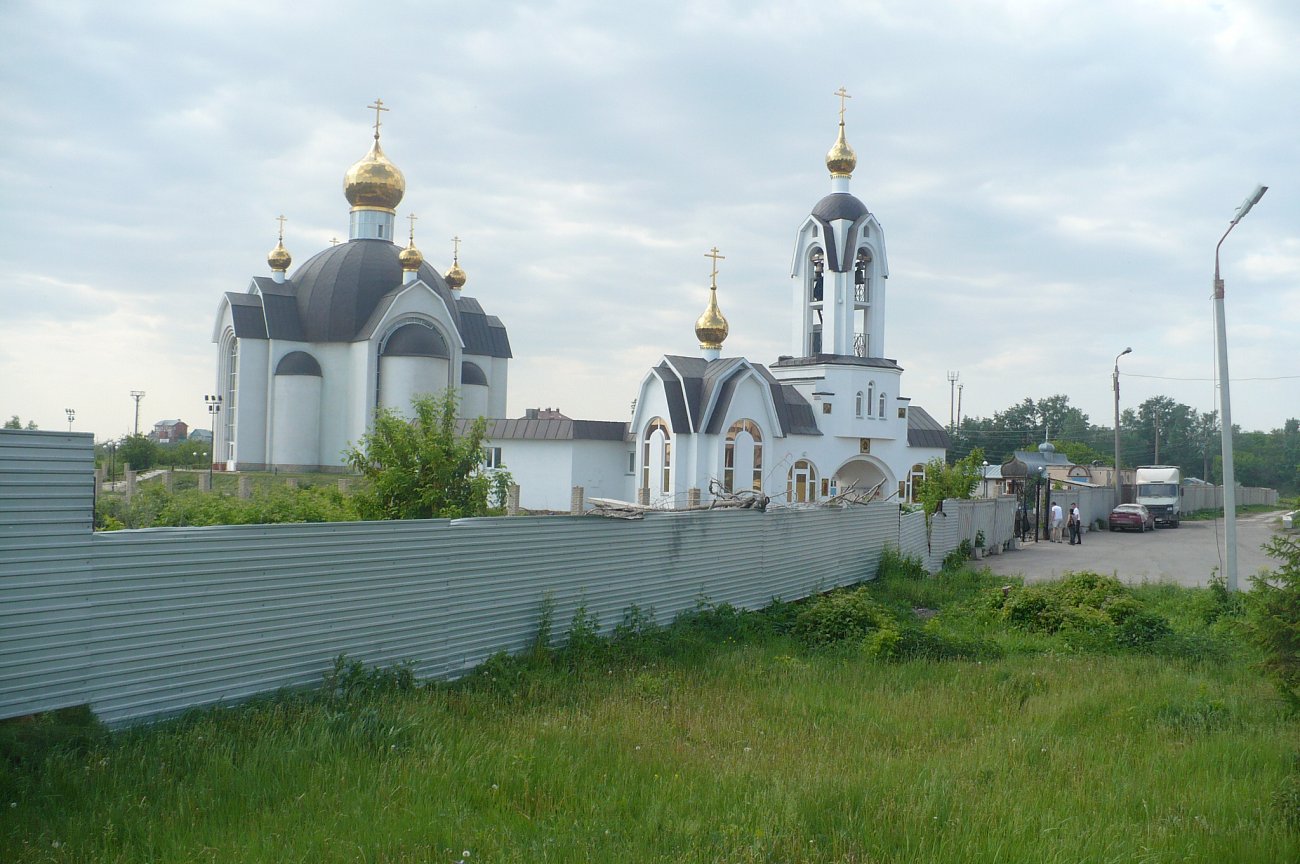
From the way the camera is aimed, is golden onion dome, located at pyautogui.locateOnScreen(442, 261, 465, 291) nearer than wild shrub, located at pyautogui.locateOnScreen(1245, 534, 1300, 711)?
No

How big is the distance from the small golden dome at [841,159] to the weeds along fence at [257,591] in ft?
93.7

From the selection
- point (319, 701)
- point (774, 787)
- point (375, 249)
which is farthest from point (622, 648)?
point (375, 249)

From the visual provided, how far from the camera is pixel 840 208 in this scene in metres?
36.5

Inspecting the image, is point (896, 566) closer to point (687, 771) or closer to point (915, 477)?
point (687, 771)

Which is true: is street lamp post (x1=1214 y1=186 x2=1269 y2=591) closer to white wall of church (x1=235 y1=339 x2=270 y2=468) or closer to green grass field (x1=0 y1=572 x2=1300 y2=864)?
green grass field (x1=0 y1=572 x2=1300 y2=864)

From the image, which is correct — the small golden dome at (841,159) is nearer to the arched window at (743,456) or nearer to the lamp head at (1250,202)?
the arched window at (743,456)

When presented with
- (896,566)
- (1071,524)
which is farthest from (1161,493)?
(896,566)

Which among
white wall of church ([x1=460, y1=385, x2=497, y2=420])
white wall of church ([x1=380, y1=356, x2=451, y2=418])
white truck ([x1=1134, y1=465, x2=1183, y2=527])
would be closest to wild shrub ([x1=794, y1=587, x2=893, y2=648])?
white wall of church ([x1=380, y1=356, x2=451, y2=418])

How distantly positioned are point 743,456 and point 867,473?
873cm

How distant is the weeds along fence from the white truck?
104ft

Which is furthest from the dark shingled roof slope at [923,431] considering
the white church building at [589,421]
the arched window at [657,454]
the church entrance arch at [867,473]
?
the arched window at [657,454]

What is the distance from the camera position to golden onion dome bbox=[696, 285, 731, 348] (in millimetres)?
33656

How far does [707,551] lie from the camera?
12688mm

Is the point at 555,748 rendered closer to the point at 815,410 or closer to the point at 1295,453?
the point at 815,410
